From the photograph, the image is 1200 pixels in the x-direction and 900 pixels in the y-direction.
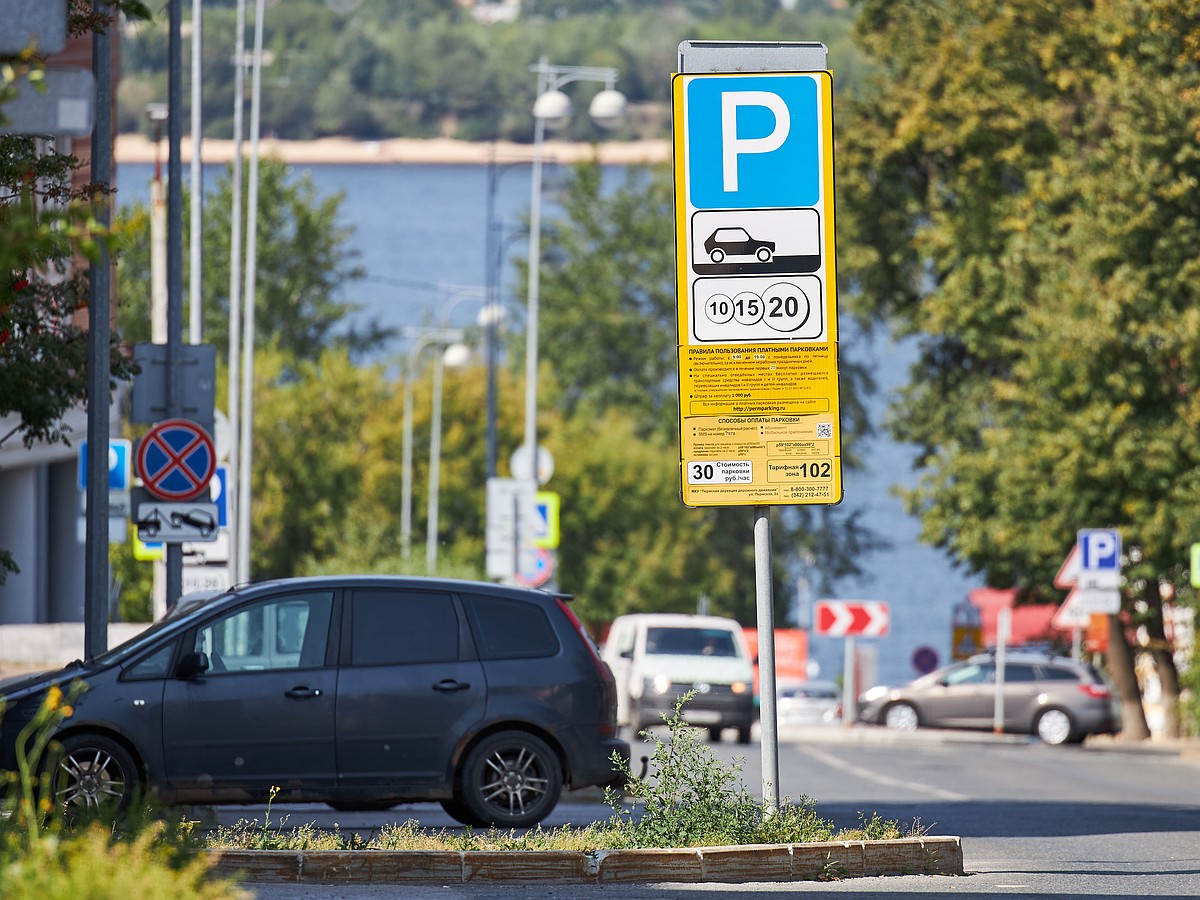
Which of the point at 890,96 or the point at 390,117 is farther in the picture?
the point at 390,117

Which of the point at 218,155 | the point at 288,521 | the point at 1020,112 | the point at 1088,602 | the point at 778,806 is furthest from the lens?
the point at 218,155

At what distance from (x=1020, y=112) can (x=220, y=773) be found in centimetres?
2579

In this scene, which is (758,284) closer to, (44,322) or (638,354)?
(44,322)

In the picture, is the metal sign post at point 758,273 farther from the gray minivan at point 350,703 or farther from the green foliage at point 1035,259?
the green foliage at point 1035,259

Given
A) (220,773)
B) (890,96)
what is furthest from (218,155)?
(220,773)

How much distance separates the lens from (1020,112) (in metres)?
36.2

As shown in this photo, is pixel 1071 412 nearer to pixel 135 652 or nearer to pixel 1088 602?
pixel 1088 602

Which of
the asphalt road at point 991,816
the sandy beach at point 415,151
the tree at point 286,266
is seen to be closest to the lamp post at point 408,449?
the tree at point 286,266

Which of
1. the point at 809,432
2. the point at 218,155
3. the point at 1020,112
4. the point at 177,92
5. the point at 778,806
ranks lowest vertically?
the point at 778,806

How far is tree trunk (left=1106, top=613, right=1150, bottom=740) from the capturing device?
38.2 meters

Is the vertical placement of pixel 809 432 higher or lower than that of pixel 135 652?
higher

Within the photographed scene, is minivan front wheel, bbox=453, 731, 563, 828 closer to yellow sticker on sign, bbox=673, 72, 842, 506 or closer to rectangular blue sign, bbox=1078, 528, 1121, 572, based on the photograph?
yellow sticker on sign, bbox=673, 72, 842, 506

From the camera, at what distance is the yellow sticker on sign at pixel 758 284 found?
11.6m

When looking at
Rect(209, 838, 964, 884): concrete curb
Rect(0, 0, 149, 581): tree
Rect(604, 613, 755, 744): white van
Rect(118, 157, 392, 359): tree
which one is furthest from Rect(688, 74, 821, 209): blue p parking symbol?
Rect(118, 157, 392, 359): tree
